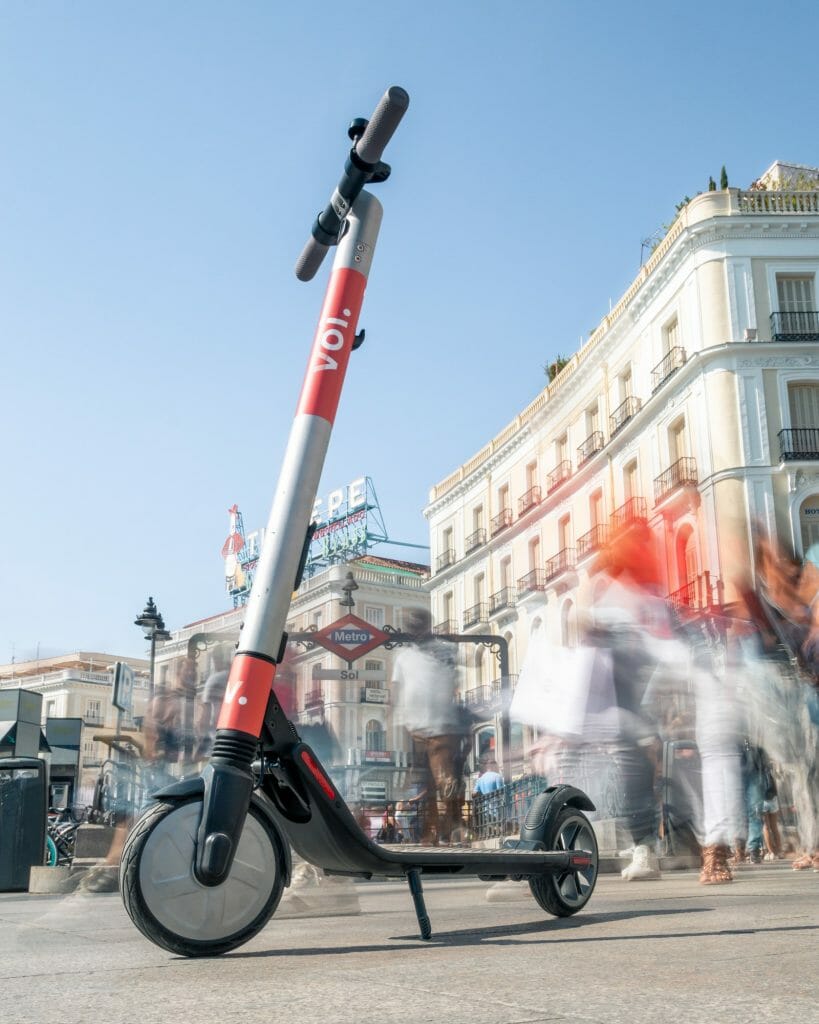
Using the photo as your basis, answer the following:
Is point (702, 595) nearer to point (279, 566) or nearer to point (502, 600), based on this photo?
point (502, 600)

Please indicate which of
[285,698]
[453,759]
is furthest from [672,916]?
[453,759]

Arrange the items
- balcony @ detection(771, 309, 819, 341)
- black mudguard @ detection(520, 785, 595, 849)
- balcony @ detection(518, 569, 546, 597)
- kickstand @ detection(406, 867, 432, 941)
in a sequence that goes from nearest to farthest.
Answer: kickstand @ detection(406, 867, 432, 941)
black mudguard @ detection(520, 785, 595, 849)
balcony @ detection(771, 309, 819, 341)
balcony @ detection(518, 569, 546, 597)

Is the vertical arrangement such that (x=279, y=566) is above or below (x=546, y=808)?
above

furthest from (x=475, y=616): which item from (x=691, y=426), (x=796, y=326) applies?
(x=796, y=326)

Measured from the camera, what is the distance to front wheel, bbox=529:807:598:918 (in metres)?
4.96

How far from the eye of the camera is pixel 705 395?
25.5 metres

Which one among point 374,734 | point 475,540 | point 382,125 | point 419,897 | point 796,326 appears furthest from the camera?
point 374,734

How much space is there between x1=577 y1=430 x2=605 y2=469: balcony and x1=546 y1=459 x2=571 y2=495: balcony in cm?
72

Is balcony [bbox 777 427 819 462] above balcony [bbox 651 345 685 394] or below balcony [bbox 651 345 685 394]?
below

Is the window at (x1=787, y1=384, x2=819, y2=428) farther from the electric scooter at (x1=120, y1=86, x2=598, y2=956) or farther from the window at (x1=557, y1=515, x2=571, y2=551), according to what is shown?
the electric scooter at (x1=120, y1=86, x2=598, y2=956)

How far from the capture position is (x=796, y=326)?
85.3 ft

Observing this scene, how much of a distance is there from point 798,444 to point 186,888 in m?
23.5

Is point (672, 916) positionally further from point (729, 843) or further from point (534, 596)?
point (534, 596)

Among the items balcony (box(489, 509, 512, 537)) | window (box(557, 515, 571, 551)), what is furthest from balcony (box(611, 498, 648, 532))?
balcony (box(489, 509, 512, 537))
